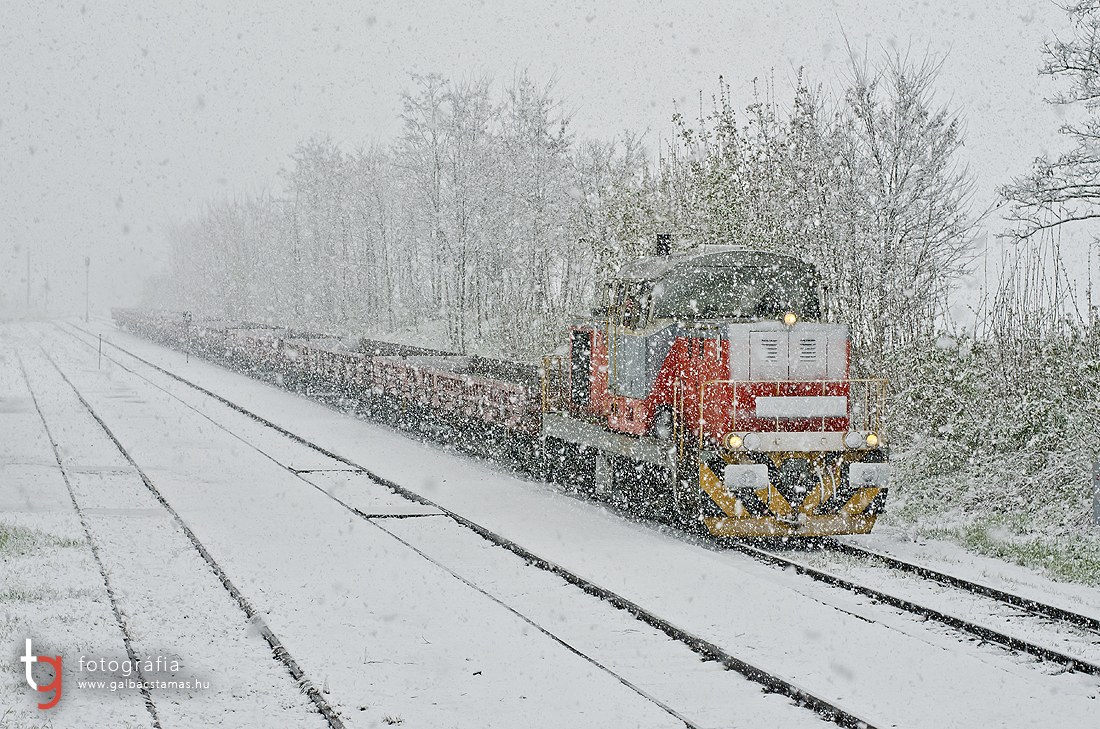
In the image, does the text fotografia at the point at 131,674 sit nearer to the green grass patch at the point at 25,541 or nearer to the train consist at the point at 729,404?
the green grass patch at the point at 25,541

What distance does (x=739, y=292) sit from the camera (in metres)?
9.80

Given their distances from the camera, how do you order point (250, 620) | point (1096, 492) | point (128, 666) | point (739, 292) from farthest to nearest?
1. point (739, 292)
2. point (1096, 492)
3. point (250, 620)
4. point (128, 666)

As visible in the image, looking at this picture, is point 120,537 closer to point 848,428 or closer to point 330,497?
point 330,497

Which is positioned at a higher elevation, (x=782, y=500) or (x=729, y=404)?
(x=729, y=404)

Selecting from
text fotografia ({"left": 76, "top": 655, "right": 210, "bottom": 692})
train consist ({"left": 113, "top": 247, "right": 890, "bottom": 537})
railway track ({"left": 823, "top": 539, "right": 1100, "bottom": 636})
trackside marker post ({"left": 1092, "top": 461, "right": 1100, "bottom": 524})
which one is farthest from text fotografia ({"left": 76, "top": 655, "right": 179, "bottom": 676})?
trackside marker post ({"left": 1092, "top": 461, "right": 1100, "bottom": 524})

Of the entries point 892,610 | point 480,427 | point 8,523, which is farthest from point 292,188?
point 892,610

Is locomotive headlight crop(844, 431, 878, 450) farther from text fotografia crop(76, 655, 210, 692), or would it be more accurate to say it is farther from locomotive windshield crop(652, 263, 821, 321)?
text fotografia crop(76, 655, 210, 692)

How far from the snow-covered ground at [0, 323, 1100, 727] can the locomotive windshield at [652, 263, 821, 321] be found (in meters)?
2.21

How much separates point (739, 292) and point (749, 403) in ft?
3.66

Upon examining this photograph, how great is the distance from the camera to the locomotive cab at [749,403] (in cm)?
920

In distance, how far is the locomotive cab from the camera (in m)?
9.20

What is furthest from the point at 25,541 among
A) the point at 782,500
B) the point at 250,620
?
the point at 782,500

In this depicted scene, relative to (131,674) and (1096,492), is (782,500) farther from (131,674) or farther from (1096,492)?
(131,674)

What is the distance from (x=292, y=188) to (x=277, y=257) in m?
7.57
